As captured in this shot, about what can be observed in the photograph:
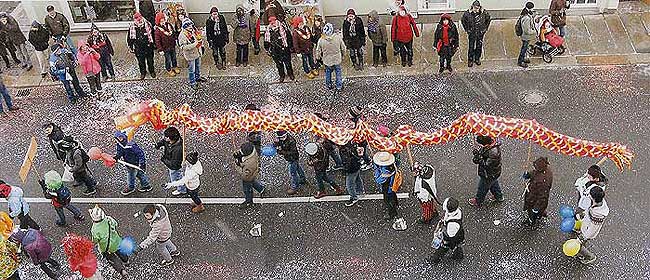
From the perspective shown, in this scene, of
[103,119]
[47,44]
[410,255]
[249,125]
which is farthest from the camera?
[47,44]

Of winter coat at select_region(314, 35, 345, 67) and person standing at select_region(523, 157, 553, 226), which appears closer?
person standing at select_region(523, 157, 553, 226)

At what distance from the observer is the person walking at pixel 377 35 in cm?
1538

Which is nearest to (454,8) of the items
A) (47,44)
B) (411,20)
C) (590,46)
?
(411,20)

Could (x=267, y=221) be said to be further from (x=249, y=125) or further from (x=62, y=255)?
(x=62, y=255)

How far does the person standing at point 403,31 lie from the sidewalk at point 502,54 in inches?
19.3

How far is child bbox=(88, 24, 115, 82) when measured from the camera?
50.5 ft

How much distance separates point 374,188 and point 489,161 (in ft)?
7.41

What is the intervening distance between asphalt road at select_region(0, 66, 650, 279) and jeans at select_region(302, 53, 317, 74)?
15.2 inches

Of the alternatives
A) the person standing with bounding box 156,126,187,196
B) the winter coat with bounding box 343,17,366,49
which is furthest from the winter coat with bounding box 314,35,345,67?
the person standing with bounding box 156,126,187,196

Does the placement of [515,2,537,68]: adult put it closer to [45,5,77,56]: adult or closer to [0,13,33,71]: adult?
[45,5,77,56]: adult

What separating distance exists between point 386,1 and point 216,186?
6093mm

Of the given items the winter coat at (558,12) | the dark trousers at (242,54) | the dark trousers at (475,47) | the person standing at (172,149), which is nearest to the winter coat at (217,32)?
the dark trousers at (242,54)

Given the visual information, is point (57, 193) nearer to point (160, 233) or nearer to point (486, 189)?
point (160, 233)

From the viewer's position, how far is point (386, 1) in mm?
16562
